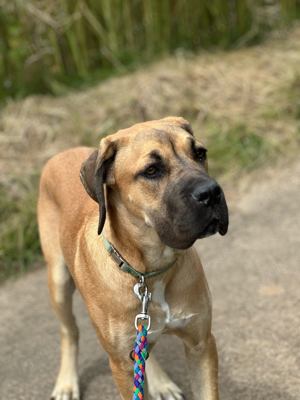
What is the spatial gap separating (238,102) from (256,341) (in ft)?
13.6

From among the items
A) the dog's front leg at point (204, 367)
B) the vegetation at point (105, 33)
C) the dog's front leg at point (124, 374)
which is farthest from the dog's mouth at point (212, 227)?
the vegetation at point (105, 33)

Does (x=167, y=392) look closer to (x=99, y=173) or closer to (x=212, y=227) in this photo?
(x=212, y=227)

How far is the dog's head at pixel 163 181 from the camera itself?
2.29 meters

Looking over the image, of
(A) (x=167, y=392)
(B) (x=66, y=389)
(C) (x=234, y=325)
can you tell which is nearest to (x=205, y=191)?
(A) (x=167, y=392)

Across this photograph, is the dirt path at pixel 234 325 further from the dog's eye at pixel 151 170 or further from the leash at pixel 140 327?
the dog's eye at pixel 151 170

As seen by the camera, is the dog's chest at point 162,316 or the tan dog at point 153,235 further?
the dog's chest at point 162,316

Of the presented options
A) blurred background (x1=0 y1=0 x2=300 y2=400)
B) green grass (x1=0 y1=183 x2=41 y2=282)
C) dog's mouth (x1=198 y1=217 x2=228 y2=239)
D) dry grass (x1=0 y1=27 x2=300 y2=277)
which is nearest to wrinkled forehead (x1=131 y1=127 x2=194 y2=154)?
dog's mouth (x1=198 y1=217 x2=228 y2=239)

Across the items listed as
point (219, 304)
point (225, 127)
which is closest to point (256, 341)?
point (219, 304)

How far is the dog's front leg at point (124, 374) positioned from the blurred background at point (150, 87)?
6.60 ft

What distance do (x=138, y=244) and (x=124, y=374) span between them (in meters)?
0.71

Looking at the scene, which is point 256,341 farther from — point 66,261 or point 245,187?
point 245,187

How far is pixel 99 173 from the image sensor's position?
2502mm

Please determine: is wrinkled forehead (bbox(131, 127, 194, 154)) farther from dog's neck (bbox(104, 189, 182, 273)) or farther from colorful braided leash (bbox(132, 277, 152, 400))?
colorful braided leash (bbox(132, 277, 152, 400))

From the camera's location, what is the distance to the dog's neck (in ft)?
8.43
